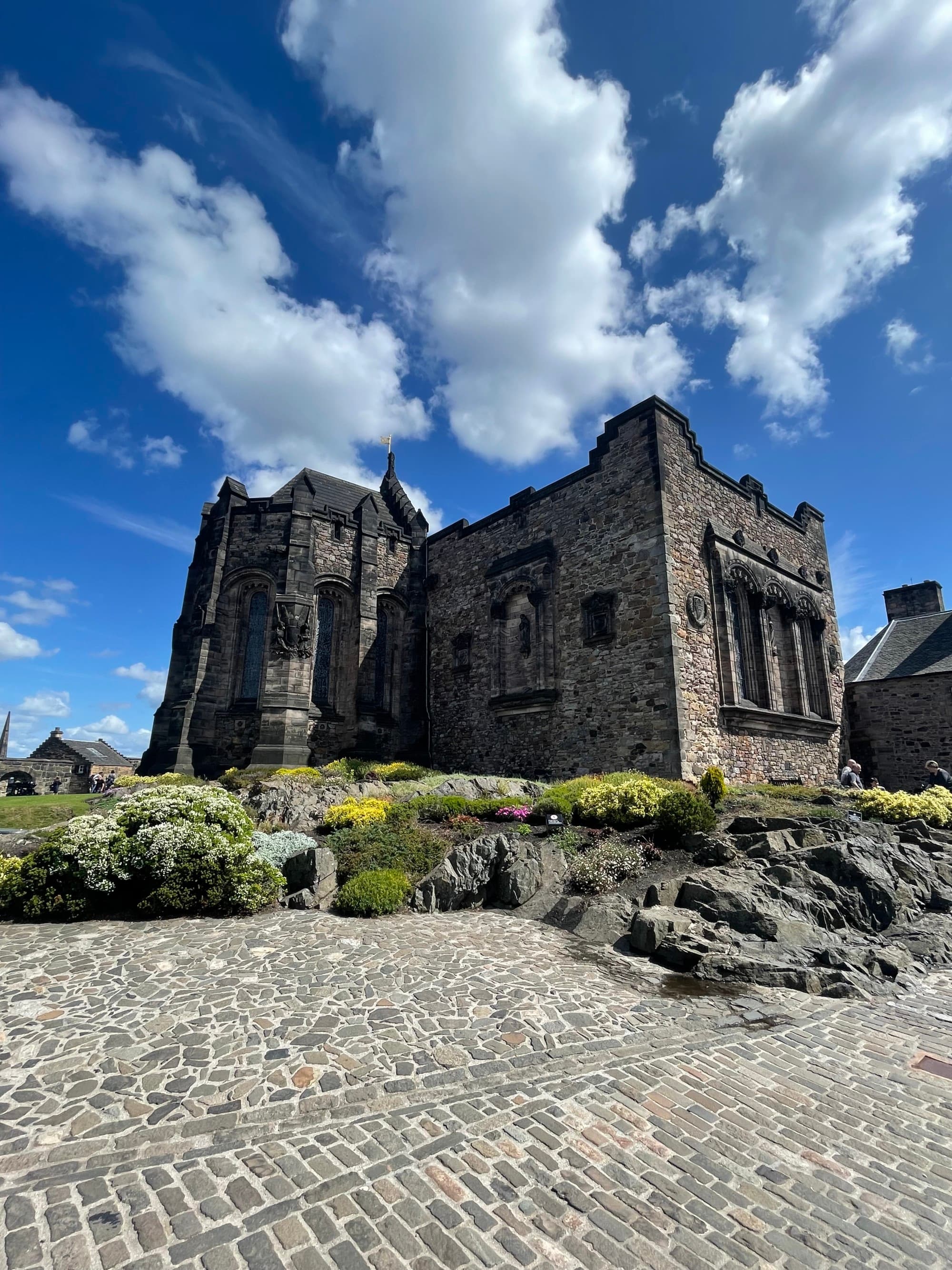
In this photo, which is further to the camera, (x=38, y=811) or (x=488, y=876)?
(x=38, y=811)

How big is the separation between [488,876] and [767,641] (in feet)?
42.7

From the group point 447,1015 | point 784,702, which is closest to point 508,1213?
point 447,1015

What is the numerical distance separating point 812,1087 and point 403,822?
8.32m

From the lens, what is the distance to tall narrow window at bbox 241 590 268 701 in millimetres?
20828

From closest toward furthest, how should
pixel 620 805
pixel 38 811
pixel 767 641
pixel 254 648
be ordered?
1. pixel 620 805
2. pixel 38 811
3. pixel 767 641
4. pixel 254 648

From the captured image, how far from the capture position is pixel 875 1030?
5555 millimetres

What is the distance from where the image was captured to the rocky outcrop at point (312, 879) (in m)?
8.99

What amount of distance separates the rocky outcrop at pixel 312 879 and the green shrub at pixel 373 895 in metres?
0.23

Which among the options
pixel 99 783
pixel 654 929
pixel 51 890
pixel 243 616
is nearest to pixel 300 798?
pixel 51 890

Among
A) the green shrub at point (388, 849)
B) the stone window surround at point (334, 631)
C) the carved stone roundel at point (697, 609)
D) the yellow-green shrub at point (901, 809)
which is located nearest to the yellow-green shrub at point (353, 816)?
the green shrub at point (388, 849)

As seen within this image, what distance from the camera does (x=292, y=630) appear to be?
20.0 m

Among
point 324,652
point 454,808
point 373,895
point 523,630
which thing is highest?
point 523,630

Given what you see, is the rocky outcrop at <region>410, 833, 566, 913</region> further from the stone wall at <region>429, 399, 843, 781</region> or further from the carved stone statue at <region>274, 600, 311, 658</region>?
the carved stone statue at <region>274, 600, 311, 658</region>

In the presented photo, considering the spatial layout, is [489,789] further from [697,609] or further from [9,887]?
[9,887]
